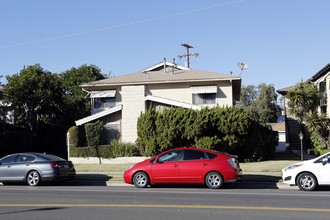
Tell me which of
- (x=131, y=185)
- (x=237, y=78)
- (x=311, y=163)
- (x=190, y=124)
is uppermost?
(x=237, y=78)

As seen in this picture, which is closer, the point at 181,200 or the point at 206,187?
the point at 181,200

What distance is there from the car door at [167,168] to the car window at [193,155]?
23 centimetres

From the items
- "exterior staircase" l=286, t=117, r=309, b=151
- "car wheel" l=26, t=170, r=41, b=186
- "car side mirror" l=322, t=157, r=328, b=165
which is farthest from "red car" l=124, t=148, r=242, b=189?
"exterior staircase" l=286, t=117, r=309, b=151

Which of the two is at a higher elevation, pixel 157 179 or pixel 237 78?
pixel 237 78

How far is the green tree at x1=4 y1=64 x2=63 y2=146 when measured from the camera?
33.1 metres

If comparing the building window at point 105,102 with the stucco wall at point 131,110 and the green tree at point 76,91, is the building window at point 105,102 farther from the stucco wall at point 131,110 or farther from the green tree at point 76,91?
the green tree at point 76,91

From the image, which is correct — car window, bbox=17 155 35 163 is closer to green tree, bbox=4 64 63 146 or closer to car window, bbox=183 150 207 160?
car window, bbox=183 150 207 160

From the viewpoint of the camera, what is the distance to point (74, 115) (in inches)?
1495

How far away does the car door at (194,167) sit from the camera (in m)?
13.7

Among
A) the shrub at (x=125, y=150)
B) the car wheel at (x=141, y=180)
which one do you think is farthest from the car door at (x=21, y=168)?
the shrub at (x=125, y=150)

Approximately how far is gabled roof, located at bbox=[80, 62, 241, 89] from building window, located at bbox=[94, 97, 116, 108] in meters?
1.22

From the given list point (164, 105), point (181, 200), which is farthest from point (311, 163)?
point (164, 105)

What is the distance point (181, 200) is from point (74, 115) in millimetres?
A: 28882

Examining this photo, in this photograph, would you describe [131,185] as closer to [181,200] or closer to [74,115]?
[181,200]
